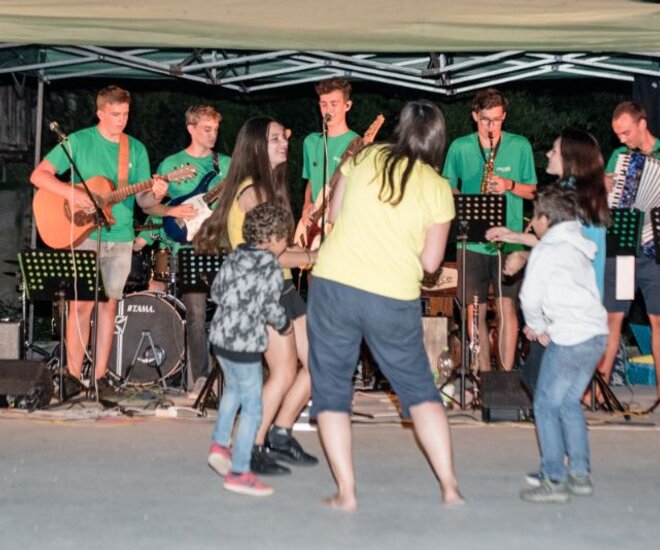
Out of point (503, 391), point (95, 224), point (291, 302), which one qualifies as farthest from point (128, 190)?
point (503, 391)

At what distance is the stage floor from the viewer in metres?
6.33

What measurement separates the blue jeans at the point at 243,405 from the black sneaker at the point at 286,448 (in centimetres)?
77

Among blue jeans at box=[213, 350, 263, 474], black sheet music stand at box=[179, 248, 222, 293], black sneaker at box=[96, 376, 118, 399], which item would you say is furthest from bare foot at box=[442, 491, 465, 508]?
black sneaker at box=[96, 376, 118, 399]

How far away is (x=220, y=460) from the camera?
25.0 ft

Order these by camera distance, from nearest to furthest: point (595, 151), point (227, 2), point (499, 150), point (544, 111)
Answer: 1. point (595, 151)
2. point (227, 2)
3. point (499, 150)
4. point (544, 111)

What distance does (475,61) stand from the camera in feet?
36.7

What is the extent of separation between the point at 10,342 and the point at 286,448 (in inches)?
151

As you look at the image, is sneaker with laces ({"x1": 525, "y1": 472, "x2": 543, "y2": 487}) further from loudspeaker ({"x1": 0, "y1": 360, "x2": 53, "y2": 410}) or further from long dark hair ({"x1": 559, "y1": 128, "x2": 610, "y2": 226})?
loudspeaker ({"x1": 0, "y1": 360, "x2": 53, "y2": 410})

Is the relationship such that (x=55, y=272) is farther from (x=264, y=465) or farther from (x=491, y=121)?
(x=491, y=121)

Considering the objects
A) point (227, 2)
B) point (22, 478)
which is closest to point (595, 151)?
point (227, 2)

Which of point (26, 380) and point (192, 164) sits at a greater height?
point (192, 164)

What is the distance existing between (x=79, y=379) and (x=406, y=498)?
181 inches

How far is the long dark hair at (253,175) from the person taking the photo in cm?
808

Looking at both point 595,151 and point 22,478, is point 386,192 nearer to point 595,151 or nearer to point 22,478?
point 595,151
